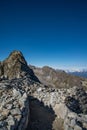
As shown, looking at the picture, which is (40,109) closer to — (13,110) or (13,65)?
(13,110)

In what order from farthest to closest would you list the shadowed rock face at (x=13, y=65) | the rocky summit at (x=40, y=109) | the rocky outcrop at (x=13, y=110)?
the shadowed rock face at (x=13, y=65) < the rocky summit at (x=40, y=109) < the rocky outcrop at (x=13, y=110)

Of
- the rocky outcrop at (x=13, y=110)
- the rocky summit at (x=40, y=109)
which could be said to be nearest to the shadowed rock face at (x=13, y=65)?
the rocky summit at (x=40, y=109)

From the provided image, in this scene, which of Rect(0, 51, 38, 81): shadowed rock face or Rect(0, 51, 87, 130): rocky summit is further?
Rect(0, 51, 38, 81): shadowed rock face

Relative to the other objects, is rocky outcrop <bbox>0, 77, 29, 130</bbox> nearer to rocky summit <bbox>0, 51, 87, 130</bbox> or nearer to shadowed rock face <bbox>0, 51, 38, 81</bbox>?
rocky summit <bbox>0, 51, 87, 130</bbox>

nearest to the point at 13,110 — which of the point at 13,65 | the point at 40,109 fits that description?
the point at 40,109

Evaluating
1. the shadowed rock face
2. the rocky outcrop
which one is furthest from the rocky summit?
the shadowed rock face

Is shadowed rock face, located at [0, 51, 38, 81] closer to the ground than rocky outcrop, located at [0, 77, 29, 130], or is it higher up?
higher up

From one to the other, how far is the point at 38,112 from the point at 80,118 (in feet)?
30.1

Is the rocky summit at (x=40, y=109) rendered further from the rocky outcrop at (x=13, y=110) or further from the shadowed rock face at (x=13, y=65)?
the shadowed rock face at (x=13, y=65)

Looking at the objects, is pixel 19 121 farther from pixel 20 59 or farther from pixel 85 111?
pixel 20 59

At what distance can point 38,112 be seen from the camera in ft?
143

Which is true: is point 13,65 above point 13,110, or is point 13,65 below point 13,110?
above

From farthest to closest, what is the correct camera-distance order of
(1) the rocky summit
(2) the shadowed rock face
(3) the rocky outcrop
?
(2) the shadowed rock face, (1) the rocky summit, (3) the rocky outcrop

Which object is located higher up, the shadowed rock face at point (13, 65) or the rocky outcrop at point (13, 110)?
the shadowed rock face at point (13, 65)
